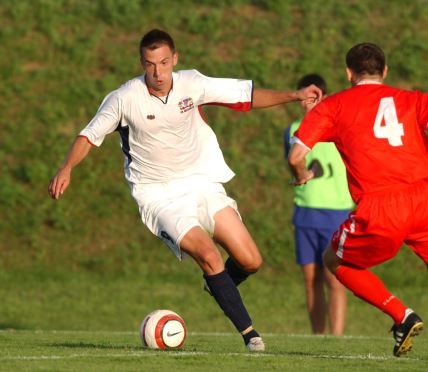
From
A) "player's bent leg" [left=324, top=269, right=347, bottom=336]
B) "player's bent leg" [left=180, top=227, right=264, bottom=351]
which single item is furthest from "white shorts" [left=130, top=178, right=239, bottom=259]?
"player's bent leg" [left=324, top=269, right=347, bottom=336]

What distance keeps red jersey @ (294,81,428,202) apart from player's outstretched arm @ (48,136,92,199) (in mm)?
1637

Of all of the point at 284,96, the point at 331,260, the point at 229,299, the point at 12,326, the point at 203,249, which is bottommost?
the point at 12,326

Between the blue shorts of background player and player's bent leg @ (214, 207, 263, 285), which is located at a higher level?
player's bent leg @ (214, 207, 263, 285)

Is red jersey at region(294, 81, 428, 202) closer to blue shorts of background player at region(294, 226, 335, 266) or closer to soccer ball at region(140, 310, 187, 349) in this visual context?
soccer ball at region(140, 310, 187, 349)

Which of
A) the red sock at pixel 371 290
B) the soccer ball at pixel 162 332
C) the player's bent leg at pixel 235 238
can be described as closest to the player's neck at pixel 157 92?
the player's bent leg at pixel 235 238

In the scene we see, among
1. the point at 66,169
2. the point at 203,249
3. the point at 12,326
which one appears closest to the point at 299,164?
the point at 203,249

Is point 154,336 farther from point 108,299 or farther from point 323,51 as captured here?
point 323,51

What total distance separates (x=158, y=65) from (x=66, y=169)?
1.15 meters

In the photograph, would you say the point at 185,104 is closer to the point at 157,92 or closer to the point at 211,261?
the point at 157,92

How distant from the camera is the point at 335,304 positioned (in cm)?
1351

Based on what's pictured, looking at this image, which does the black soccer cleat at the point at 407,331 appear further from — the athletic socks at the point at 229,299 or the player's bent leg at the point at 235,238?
the player's bent leg at the point at 235,238

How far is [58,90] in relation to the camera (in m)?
19.8

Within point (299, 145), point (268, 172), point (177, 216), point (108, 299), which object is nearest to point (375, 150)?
point (299, 145)

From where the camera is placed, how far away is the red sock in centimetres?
838
